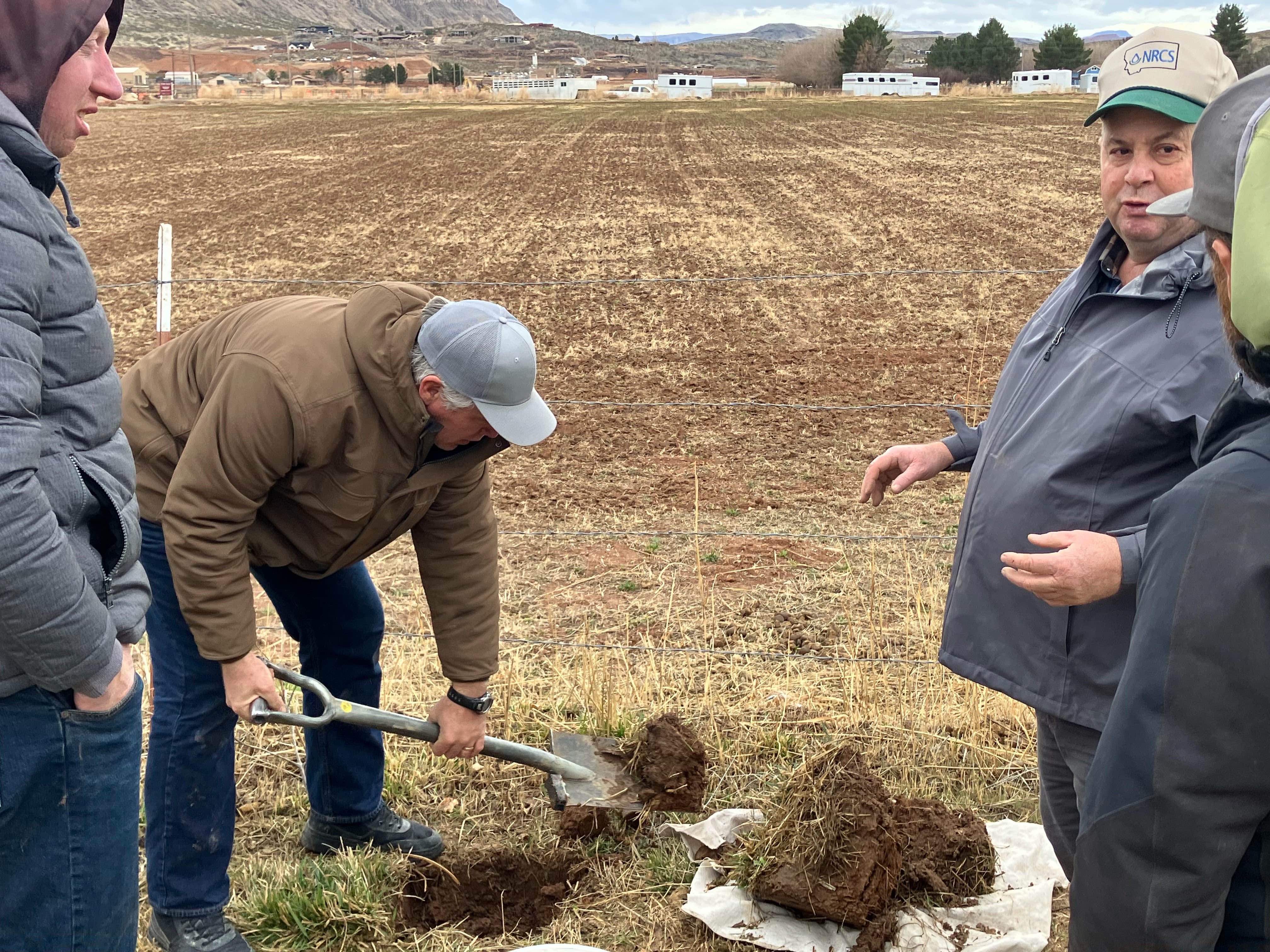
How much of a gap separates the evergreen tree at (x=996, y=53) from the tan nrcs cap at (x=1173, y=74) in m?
82.1

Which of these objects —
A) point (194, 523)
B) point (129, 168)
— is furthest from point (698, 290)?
point (129, 168)

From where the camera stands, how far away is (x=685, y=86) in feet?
236

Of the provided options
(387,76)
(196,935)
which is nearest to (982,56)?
(387,76)

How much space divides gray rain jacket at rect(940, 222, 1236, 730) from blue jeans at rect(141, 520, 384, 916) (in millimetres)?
1581

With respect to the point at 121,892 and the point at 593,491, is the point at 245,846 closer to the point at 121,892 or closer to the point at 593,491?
the point at 121,892

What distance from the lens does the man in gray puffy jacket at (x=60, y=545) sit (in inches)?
60.7

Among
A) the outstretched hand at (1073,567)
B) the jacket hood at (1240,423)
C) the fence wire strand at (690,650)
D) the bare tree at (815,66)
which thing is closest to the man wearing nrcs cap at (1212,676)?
the jacket hood at (1240,423)

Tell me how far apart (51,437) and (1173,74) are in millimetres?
2241

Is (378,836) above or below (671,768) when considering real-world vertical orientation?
below

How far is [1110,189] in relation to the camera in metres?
2.37

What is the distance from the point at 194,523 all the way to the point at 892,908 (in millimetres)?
1890

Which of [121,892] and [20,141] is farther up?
[20,141]

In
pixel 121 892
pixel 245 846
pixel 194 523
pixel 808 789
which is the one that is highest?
pixel 194 523

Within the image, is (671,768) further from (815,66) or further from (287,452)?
(815,66)
